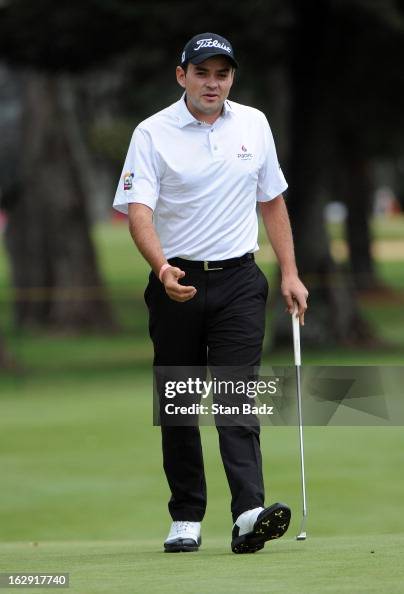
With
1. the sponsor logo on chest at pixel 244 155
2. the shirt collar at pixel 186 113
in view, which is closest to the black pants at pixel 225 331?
the sponsor logo on chest at pixel 244 155

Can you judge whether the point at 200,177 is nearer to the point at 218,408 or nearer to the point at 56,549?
the point at 218,408

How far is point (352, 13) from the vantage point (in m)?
23.0

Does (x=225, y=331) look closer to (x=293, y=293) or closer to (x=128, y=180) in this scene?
(x=293, y=293)

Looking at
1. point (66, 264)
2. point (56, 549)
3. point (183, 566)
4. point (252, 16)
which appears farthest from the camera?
point (66, 264)

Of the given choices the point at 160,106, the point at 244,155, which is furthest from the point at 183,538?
the point at 160,106

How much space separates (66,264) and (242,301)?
964 inches

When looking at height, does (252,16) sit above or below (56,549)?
above

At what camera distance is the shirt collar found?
7094mm

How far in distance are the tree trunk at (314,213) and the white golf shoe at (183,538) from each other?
17.0m

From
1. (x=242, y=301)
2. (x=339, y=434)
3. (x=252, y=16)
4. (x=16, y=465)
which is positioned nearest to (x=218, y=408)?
(x=242, y=301)

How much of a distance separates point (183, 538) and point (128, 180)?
1590mm

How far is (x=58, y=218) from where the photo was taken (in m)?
31.2

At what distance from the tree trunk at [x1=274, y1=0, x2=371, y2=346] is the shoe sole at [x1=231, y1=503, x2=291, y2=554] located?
1748 centimetres

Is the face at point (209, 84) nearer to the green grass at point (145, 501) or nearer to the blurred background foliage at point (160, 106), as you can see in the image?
the green grass at point (145, 501)
